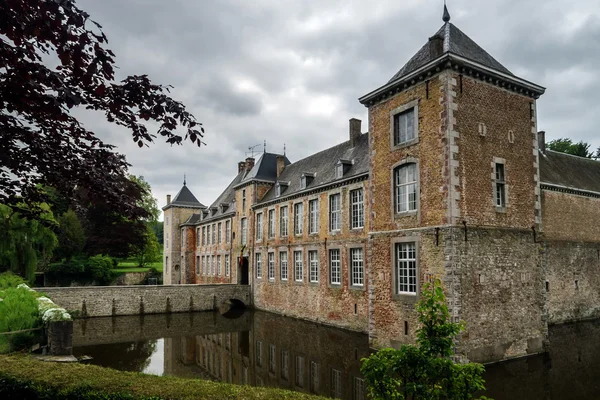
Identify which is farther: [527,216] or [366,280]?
[366,280]

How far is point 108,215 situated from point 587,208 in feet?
112

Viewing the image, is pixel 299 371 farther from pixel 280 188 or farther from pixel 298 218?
pixel 280 188

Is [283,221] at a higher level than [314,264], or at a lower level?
higher

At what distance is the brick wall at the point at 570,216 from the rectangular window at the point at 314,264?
369 inches

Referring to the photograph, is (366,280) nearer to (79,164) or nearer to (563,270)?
(563,270)

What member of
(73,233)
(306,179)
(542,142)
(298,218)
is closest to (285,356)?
(298,218)

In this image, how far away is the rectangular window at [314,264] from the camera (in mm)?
20337

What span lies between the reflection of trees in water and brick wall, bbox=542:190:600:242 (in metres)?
15.6

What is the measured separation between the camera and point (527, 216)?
13.4 meters

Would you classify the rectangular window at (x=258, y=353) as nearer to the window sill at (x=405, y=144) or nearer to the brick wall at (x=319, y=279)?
the brick wall at (x=319, y=279)

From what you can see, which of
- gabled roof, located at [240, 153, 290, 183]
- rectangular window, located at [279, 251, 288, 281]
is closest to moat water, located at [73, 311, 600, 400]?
rectangular window, located at [279, 251, 288, 281]

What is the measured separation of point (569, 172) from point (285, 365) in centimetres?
1617

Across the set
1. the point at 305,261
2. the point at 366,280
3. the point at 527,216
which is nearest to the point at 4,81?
the point at 527,216

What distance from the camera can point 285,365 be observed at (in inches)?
506
